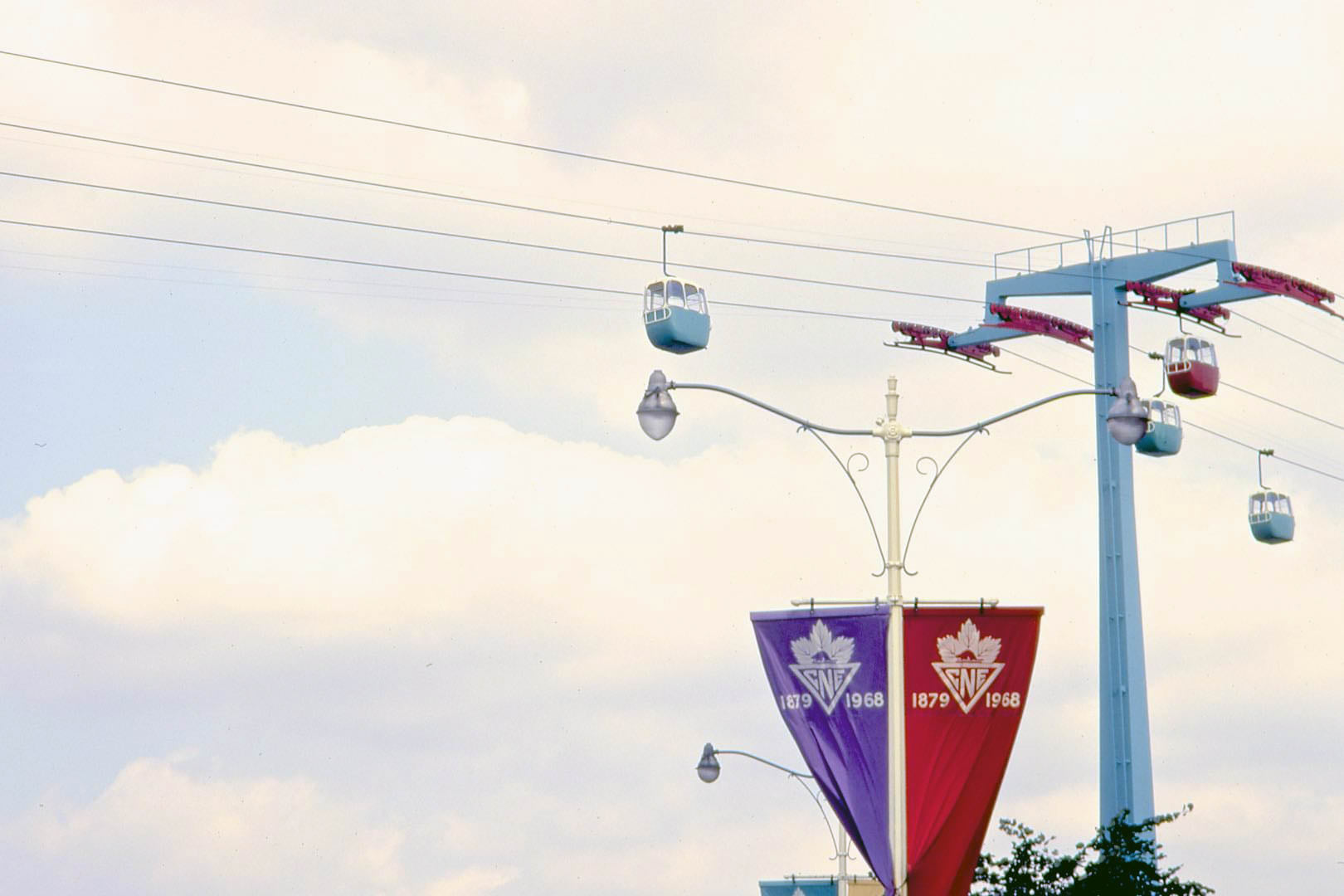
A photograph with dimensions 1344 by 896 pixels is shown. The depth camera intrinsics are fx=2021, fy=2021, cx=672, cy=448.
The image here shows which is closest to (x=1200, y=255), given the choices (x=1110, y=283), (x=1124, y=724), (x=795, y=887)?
(x=1110, y=283)

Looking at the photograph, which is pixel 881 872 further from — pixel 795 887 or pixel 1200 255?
pixel 1200 255

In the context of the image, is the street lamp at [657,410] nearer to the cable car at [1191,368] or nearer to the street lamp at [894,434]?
the street lamp at [894,434]

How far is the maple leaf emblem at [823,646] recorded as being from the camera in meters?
21.1

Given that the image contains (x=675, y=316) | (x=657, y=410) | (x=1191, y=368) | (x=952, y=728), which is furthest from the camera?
(x=1191, y=368)

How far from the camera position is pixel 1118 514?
6050 centimetres

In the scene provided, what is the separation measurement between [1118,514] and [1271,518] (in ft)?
15.3

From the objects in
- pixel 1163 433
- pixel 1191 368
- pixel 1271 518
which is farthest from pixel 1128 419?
pixel 1271 518

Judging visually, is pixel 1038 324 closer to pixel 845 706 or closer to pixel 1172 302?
pixel 1172 302

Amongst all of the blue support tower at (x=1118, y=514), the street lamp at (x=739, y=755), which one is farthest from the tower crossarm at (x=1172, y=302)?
the street lamp at (x=739, y=755)

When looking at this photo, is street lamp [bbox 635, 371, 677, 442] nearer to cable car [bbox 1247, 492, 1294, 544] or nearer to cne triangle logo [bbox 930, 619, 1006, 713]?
cne triangle logo [bbox 930, 619, 1006, 713]

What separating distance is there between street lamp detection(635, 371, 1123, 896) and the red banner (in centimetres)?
12

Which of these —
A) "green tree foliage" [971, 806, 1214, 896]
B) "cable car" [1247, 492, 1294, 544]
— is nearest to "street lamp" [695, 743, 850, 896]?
"green tree foliage" [971, 806, 1214, 896]

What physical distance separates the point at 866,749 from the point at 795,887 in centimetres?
1451

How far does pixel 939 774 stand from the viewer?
822 inches
